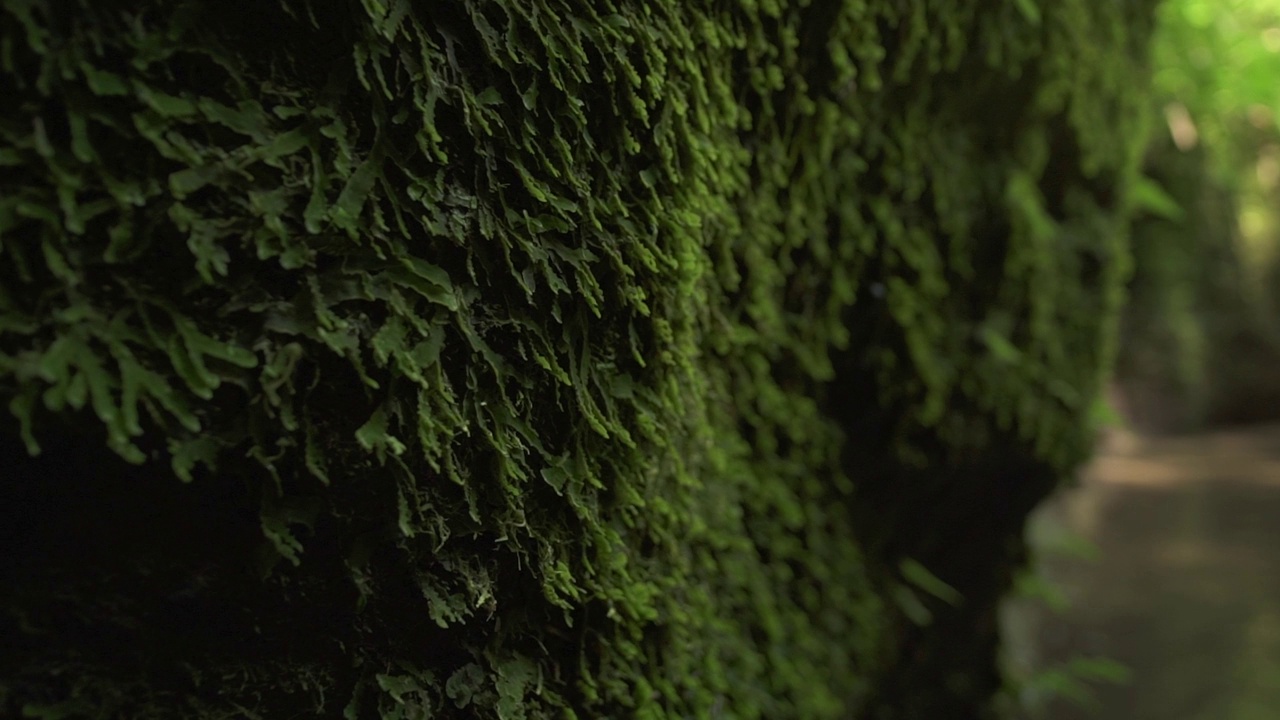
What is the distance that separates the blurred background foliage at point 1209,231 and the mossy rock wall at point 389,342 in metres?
2.15

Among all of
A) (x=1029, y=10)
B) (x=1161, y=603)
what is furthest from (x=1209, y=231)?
(x=1029, y=10)

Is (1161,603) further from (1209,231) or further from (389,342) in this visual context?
(389,342)

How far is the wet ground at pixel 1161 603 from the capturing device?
389cm

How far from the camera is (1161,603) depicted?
5176 mm

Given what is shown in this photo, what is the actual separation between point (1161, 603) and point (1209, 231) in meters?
4.51

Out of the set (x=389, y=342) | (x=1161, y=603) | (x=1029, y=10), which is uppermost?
(x=1029, y=10)

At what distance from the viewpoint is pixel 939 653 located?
2.60 metres

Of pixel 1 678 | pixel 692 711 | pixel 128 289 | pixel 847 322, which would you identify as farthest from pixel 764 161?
pixel 1 678

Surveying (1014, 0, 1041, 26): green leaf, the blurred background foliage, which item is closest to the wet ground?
the blurred background foliage

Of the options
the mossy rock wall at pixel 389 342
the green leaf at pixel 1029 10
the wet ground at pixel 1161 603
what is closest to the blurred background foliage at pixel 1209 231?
the green leaf at pixel 1029 10

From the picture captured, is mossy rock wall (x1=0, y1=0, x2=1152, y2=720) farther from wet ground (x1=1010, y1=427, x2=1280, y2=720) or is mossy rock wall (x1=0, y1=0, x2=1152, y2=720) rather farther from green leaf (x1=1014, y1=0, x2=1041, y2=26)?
wet ground (x1=1010, y1=427, x2=1280, y2=720)

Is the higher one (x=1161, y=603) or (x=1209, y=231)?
(x=1209, y=231)

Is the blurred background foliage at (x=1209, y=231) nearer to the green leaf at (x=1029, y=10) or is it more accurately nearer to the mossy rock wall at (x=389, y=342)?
the green leaf at (x=1029, y=10)

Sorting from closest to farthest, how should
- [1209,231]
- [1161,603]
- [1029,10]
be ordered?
[1029,10] < [1161,603] < [1209,231]
